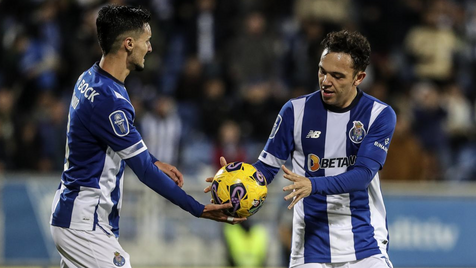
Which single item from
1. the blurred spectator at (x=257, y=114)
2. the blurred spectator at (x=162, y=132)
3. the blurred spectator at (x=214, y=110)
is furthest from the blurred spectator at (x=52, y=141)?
the blurred spectator at (x=257, y=114)

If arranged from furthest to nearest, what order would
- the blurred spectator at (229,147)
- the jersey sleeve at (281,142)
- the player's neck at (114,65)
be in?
the blurred spectator at (229,147), the jersey sleeve at (281,142), the player's neck at (114,65)

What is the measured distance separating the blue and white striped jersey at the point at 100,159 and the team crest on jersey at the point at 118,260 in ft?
0.62

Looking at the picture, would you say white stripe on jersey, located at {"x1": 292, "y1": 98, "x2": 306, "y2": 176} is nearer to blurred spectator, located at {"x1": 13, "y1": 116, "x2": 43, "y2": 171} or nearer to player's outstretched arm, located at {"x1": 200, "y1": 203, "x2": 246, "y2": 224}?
player's outstretched arm, located at {"x1": 200, "y1": 203, "x2": 246, "y2": 224}

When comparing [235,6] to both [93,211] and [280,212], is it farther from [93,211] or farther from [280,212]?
[93,211]

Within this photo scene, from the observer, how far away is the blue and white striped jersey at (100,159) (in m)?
4.42

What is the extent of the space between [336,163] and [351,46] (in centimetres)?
80

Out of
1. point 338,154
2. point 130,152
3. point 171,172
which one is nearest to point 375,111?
point 338,154

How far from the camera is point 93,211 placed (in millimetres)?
4508

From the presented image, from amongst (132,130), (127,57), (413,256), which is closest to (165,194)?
(132,130)

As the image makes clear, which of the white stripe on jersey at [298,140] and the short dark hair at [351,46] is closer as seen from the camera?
the short dark hair at [351,46]

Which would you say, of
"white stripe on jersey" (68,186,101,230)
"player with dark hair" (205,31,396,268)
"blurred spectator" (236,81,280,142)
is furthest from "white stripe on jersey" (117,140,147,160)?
"blurred spectator" (236,81,280,142)

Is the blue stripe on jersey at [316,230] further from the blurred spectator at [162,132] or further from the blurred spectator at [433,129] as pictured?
the blurred spectator at [433,129]

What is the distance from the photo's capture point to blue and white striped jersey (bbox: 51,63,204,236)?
442 cm

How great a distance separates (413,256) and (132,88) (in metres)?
5.27
